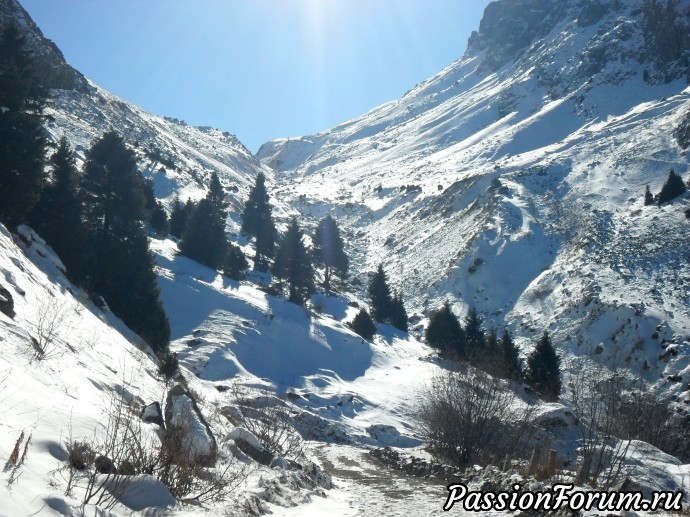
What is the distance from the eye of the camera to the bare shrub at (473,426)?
2062 centimetres

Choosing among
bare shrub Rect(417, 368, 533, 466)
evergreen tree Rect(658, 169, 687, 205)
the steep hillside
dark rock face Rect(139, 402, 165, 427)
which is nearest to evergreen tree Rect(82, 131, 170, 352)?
Result: bare shrub Rect(417, 368, 533, 466)

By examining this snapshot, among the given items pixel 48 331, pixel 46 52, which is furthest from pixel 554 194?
pixel 46 52

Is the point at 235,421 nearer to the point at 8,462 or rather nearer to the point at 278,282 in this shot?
the point at 8,462

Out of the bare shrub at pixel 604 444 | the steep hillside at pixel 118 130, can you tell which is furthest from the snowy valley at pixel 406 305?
the steep hillside at pixel 118 130

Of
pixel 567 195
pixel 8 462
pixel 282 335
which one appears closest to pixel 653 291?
pixel 567 195

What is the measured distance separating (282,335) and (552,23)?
17481 cm

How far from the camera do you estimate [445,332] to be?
5075cm

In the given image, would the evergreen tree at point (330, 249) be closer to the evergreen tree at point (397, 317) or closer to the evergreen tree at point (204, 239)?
the evergreen tree at point (397, 317)

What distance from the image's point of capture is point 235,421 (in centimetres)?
1997

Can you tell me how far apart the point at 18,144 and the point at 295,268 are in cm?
2975

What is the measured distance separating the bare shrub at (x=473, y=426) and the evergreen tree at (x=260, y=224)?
133ft

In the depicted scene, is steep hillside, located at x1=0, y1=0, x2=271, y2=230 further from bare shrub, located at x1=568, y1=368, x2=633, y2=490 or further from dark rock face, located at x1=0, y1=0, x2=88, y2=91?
bare shrub, located at x1=568, y1=368, x2=633, y2=490

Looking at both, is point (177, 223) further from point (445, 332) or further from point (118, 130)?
point (118, 130)

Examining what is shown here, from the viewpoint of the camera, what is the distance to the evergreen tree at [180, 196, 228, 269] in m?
50.1
